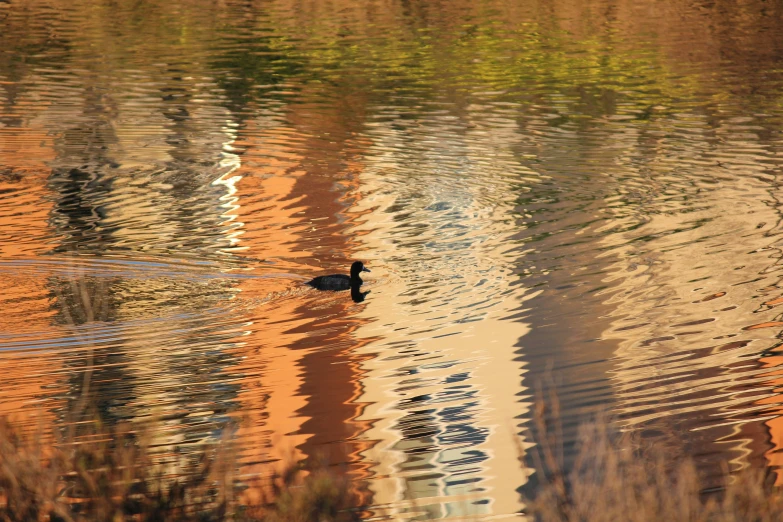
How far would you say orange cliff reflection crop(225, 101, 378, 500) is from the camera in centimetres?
862

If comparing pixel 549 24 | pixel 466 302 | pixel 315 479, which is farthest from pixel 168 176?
pixel 549 24

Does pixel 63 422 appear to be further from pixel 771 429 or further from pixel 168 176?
pixel 168 176

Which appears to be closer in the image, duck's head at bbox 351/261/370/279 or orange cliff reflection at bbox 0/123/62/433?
orange cliff reflection at bbox 0/123/62/433

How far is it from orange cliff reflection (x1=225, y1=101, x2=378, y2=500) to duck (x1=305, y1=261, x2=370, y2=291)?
13 cm

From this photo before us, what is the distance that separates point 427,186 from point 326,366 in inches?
282

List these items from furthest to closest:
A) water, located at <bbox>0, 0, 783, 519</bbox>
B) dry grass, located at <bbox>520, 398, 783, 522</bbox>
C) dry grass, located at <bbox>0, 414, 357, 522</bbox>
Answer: water, located at <bbox>0, 0, 783, 519</bbox>, dry grass, located at <bbox>0, 414, 357, 522</bbox>, dry grass, located at <bbox>520, 398, 783, 522</bbox>

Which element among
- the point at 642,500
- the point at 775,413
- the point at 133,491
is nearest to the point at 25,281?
the point at 133,491

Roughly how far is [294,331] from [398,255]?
2699mm

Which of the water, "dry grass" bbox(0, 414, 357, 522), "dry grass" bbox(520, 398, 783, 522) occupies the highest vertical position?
"dry grass" bbox(520, 398, 783, 522)

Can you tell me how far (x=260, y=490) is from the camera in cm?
705

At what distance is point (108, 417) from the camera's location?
8.85 meters

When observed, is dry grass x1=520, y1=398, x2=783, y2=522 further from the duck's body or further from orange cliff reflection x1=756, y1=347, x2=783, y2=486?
the duck's body

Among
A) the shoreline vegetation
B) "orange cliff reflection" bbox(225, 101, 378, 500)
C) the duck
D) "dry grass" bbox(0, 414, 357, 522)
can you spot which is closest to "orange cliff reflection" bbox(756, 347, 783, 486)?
the shoreline vegetation

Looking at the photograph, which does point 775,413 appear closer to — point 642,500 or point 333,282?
point 642,500
